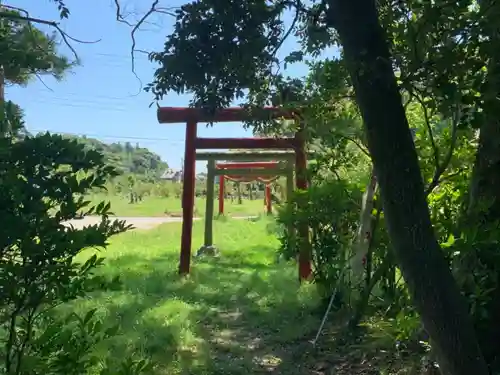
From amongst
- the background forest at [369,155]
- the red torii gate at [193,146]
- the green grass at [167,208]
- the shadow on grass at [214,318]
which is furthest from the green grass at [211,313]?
the green grass at [167,208]

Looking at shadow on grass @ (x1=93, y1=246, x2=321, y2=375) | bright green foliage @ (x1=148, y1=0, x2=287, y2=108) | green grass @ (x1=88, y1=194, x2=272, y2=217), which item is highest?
bright green foliage @ (x1=148, y1=0, x2=287, y2=108)

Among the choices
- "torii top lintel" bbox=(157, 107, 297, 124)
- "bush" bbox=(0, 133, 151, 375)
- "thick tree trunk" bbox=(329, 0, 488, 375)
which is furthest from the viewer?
"torii top lintel" bbox=(157, 107, 297, 124)

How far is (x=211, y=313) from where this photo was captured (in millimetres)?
4246

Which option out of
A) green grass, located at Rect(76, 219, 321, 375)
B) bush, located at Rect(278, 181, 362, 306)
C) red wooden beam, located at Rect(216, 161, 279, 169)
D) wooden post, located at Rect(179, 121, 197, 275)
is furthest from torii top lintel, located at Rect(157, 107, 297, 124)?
red wooden beam, located at Rect(216, 161, 279, 169)

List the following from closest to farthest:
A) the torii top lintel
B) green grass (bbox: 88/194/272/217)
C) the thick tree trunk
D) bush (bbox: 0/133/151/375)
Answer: bush (bbox: 0/133/151/375) → the thick tree trunk → the torii top lintel → green grass (bbox: 88/194/272/217)

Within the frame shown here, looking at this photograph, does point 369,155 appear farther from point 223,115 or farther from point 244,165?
point 244,165

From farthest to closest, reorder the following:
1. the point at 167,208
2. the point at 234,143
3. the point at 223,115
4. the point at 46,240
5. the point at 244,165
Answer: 1. the point at 167,208
2. the point at 244,165
3. the point at 234,143
4. the point at 223,115
5. the point at 46,240

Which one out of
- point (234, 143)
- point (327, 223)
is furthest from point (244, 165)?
point (327, 223)

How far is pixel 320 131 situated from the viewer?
3.62 metres

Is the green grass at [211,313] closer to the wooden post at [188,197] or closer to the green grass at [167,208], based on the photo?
the wooden post at [188,197]

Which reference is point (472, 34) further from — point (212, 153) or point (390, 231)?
point (212, 153)

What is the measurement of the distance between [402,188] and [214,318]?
9.15ft

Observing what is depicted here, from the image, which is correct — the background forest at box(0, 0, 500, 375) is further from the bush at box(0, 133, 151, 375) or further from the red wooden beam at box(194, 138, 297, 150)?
the red wooden beam at box(194, 138, 297, 150)

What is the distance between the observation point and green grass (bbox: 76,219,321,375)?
121 inches
